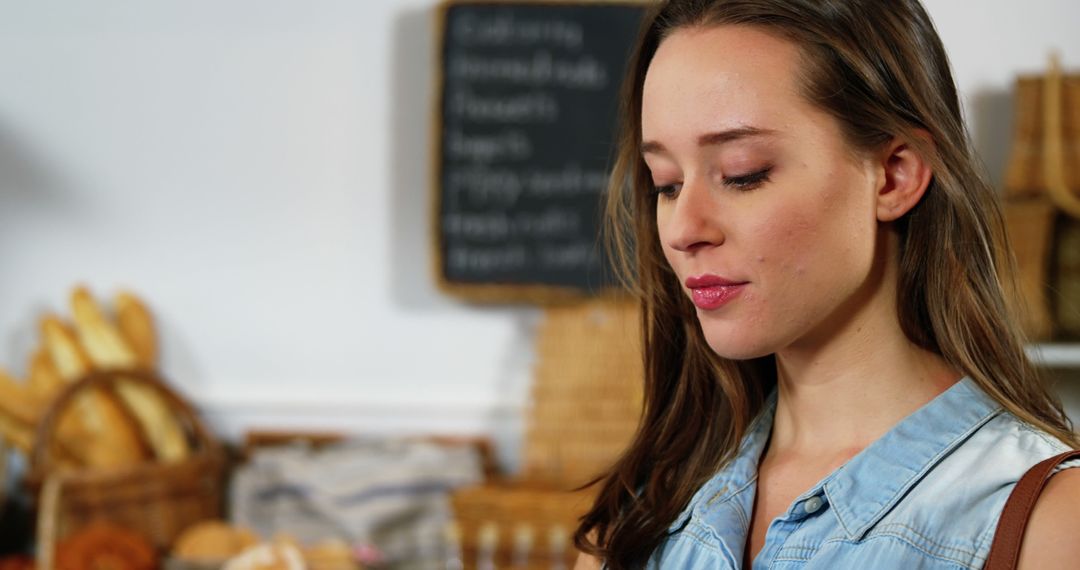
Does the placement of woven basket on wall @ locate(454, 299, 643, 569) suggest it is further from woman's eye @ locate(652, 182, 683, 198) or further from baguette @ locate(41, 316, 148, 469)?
woman's eye @ locate(652, 182, 683, 198)

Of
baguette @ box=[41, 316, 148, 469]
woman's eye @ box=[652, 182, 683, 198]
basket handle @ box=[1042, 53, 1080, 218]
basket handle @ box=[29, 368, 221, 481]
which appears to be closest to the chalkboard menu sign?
basket handle @ box=[29, 368, 221, 481]

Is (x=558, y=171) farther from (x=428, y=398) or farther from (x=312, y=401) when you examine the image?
(x=312, y=401)

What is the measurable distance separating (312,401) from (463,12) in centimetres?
90

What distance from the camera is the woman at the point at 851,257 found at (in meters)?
0.83

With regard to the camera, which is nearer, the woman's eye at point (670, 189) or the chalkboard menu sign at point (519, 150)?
the woman's eye at point (670, 189)

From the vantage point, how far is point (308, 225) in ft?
8.34

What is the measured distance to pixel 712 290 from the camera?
86 cm

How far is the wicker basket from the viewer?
2.14 metres

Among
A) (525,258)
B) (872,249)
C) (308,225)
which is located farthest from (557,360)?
(872,249)

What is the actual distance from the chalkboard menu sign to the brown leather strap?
1.70m

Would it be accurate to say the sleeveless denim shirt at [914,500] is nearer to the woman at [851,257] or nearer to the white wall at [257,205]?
the woman at [851,257]

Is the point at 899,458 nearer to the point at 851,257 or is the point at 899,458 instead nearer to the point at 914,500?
the point at 914,500

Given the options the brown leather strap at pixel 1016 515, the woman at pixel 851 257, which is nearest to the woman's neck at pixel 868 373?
the woman at pixel 851 257

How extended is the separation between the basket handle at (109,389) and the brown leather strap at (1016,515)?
1.86 meters
